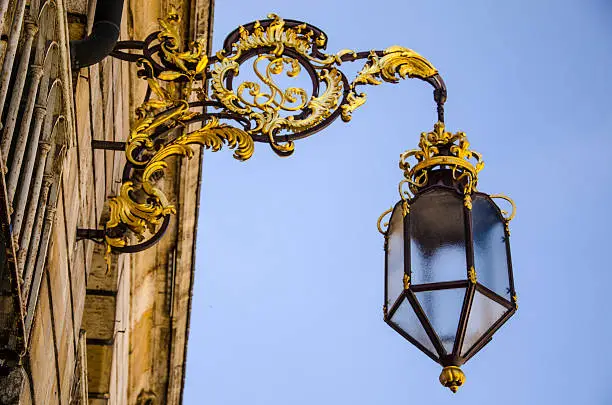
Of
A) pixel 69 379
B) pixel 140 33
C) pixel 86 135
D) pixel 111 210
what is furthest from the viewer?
pixel 140 33

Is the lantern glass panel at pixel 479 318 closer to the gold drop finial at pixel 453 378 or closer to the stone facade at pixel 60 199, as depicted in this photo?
the gold drop finial at pixel 453 378

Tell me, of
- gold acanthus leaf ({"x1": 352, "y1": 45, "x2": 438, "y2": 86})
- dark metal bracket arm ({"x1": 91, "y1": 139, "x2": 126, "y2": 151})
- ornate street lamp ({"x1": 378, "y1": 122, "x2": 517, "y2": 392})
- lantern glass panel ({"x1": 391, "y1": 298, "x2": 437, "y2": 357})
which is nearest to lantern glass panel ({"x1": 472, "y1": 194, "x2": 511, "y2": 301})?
ornate street lamp ({"x1": 378, "y1": 122, "x2": 517, "y2": 392})

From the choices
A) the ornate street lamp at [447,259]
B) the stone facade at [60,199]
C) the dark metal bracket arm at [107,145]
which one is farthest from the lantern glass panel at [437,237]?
the stone facade at [60,199]

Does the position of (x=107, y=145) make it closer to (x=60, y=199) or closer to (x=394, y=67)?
(x=60, y=199)

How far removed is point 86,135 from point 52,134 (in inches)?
43.0

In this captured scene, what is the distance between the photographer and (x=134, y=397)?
39.2ft

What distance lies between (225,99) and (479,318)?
1.51 meters

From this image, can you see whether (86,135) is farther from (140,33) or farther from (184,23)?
(184,23)

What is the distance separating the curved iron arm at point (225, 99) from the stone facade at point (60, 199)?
287 mm

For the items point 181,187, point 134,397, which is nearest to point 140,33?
point 181,187

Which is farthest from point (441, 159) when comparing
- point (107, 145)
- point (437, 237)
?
point (107, 145)

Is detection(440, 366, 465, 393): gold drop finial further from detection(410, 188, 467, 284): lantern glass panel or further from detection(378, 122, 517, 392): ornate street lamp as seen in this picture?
detection(410, 188, 467, 284): lantern glass panel

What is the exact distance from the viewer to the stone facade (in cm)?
460

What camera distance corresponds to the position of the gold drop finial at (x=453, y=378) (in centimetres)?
567
